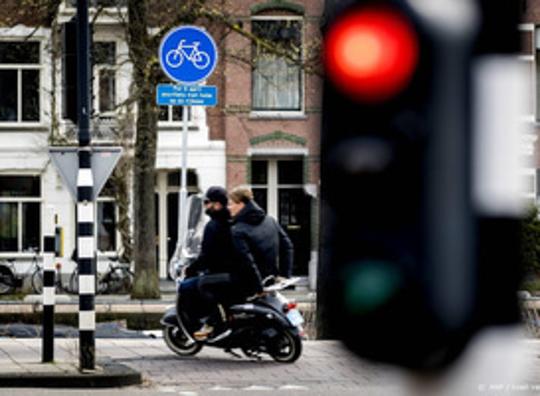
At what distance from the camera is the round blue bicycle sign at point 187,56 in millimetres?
14430

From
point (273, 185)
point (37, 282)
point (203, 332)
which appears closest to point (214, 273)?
point (203, 332)

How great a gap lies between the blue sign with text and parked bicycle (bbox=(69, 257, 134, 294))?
12.7 metres

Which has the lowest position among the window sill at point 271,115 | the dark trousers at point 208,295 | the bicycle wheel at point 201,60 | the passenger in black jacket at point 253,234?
the dark trousers at point 208,295

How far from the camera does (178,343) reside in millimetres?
12242

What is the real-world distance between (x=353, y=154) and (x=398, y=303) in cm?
15

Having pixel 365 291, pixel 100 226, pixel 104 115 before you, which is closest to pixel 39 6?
pixel 104 115

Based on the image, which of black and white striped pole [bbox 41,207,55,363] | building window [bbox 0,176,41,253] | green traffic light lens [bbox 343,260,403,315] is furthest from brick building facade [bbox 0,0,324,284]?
green traffic light lens [bbox 343,260,403,315]

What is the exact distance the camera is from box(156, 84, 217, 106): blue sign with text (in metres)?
13.9

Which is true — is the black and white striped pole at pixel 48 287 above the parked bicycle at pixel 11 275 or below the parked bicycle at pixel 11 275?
above

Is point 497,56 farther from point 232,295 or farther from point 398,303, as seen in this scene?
point 232,295

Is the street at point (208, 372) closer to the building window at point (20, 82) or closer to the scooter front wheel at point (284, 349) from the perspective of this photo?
the scooter front wheel at point (284, 349)

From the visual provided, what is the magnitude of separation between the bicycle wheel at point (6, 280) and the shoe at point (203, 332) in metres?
15.7

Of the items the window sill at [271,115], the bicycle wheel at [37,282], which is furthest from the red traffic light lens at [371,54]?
the window sill at [271,115]

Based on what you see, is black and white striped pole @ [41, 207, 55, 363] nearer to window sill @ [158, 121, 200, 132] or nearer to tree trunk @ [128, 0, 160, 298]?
tree trunk @ [128, 0, 160, 298]
